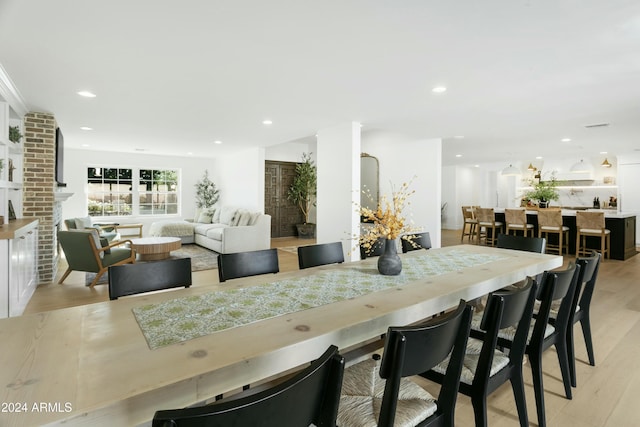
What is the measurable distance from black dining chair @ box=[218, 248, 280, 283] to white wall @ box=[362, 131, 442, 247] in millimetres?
4465

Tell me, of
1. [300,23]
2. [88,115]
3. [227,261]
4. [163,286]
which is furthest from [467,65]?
[88,115]

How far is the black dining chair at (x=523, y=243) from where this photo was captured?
320cm

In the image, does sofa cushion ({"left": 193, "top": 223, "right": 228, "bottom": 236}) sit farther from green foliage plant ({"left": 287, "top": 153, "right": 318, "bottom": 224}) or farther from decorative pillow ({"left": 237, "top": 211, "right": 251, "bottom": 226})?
green foliage plant ({"left": 287, "top": 153, "right": 318, "bottom": 224})

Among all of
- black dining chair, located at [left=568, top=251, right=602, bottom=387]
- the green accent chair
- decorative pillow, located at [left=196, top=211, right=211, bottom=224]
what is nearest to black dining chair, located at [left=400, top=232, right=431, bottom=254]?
black dining chair, located at [left=568, top=251, right=602, bottom=387]

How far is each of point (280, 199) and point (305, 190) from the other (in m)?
0.76

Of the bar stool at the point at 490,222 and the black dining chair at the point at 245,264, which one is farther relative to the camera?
the bar stool at the point at 490,222

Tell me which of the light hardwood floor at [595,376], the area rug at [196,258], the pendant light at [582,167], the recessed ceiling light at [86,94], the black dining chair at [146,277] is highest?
the recessed ceiling light at [86,94]

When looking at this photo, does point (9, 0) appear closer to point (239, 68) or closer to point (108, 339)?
point (239, 68)

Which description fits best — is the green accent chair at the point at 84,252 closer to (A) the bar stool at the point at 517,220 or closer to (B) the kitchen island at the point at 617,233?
(A) the bar stool at the point at 517,220

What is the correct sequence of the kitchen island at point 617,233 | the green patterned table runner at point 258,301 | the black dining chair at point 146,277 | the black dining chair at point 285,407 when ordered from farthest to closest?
the kitchen island at point 617,233 < the black dining chair at point 146,277 < the green patterned table runner at point 258,301 < the black dining chair at point 285,407

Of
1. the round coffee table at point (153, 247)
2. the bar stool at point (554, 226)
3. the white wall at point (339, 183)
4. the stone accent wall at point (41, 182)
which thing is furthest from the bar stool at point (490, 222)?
the stone accent wall at point (41, 182)

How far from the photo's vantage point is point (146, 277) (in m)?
1.80

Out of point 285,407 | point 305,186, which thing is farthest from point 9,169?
point 305,186

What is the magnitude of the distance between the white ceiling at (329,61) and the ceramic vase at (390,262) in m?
1.44
